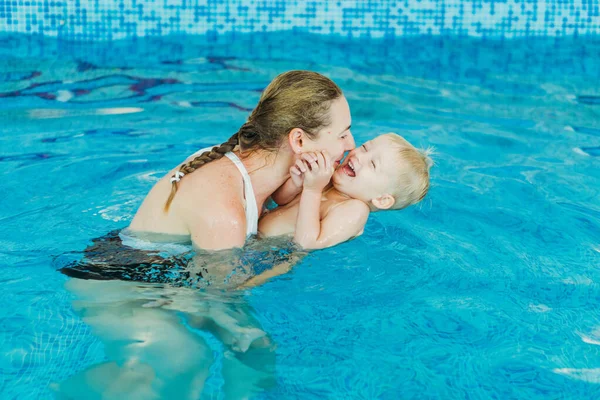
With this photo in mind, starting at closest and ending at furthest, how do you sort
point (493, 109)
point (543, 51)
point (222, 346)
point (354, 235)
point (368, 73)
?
1. point (222, 346)
2. point (354, 235)
3. point (493, 109)
4. point (368, 73)
5. point (543, 51)

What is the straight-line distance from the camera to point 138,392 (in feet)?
9.81

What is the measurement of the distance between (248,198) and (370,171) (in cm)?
76

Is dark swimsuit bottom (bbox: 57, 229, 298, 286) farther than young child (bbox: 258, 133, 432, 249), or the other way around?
young child (bbox: 258, 133, 432, 249)

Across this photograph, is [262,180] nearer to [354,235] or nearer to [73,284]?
[354,235]

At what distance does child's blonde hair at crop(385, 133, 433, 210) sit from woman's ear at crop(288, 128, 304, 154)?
2.05 ft

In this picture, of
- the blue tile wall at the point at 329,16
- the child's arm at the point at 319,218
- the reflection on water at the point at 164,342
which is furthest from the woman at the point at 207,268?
the blue tile wall at the point at 329,16

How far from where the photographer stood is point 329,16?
372 inches

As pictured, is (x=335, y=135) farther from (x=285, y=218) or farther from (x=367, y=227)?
(x=367, y=227)

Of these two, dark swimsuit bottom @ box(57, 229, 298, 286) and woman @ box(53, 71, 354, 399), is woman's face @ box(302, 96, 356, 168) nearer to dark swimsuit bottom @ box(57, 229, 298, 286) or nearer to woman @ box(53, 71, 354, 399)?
woman @ box(53, 71, 354, 399)

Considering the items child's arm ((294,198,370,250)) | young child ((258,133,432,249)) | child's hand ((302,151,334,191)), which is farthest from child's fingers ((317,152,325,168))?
child's arm ((294,198,370,250))

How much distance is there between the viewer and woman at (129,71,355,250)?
3.61 metres

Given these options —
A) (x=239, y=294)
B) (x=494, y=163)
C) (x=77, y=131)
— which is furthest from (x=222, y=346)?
(x=77, y=131)

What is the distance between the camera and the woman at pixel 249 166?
3.61 metres

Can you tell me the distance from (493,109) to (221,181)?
172 inches
